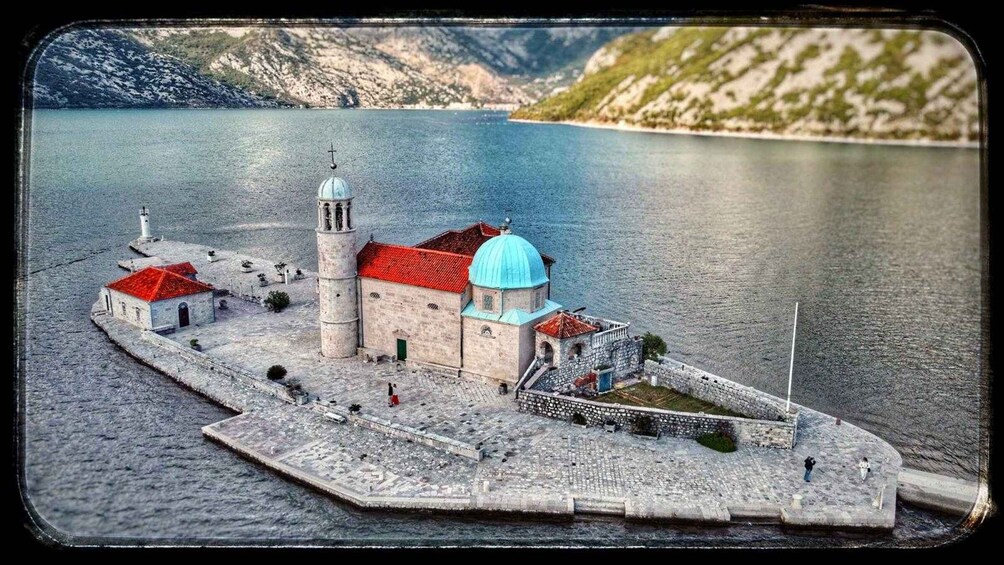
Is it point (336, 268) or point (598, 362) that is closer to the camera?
point (598, 362)

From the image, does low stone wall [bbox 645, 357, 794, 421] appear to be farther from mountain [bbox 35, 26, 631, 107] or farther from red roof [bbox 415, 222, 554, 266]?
mountain [bbox 35, 26, 631, 107]

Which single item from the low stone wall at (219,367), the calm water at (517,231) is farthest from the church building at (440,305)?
the calm water at (517,231)

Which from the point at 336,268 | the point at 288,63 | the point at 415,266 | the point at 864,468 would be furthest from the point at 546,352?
the point at 288,63

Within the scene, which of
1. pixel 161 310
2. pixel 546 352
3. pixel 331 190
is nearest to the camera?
pixel 546 352

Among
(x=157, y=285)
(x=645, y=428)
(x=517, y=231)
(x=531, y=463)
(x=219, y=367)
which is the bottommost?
(x=531, y=463)

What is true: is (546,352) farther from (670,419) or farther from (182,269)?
(182,269)

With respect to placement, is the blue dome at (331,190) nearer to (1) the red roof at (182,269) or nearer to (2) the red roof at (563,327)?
(2) the red roof at (563,327)

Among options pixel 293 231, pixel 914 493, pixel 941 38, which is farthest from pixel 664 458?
pixel 293 231
